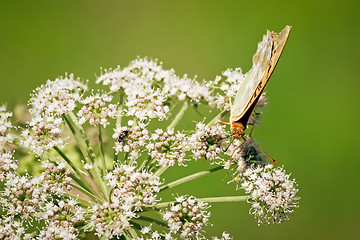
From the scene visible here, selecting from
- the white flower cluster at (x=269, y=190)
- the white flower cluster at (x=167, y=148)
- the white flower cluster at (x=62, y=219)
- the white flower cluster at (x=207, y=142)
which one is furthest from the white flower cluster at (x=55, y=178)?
the white flower cluster at (x=269, y=190)

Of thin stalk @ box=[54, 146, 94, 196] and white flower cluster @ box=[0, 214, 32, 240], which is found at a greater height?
thin stalk @ box=[54, 146, 94, 196]

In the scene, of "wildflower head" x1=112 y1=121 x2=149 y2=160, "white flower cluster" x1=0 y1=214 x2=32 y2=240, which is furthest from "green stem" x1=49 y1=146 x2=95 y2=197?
"white flower cluster" x1=0 y1=214 x2=32 y2=240

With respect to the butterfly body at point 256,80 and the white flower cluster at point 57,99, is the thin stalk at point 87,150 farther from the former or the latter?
the butterfly body at point 256,80

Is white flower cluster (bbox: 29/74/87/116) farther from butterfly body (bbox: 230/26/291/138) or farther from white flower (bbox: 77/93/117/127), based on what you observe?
butterfly body (bbox: 230/26/291/138)

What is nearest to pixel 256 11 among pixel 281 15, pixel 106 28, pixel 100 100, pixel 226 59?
pixel 281 15

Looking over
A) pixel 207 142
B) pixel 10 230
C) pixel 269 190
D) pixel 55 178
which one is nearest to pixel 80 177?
pixel 55 178

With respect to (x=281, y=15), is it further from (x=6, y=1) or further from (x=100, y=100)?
(x=100, y=100)

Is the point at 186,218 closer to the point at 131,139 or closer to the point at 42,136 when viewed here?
the point at 131,139
